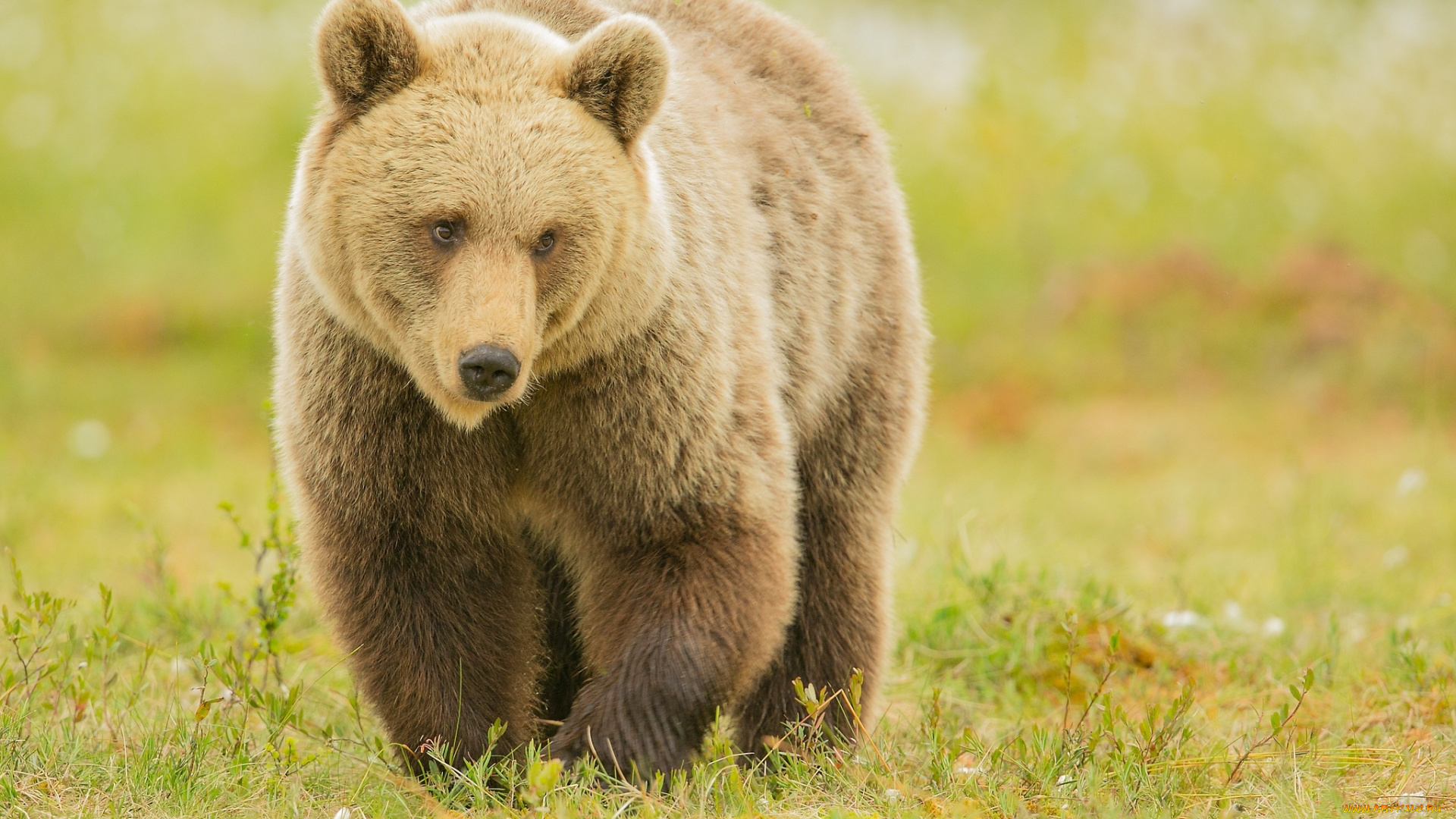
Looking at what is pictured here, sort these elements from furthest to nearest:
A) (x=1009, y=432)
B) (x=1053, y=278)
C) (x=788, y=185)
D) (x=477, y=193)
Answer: (x=1053, y=278) < (x=1009, y=432) < (x=788, y=185) < (x=477, y=193)

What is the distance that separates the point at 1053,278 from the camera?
40.3 ft

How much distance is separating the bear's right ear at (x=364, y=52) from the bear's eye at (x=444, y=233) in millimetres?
406

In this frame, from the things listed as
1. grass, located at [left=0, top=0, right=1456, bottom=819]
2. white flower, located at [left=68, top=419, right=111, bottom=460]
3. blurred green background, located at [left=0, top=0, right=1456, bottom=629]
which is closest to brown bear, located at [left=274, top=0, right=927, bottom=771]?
grass, located at [left=0, top=0, right=1456, bottom=819]

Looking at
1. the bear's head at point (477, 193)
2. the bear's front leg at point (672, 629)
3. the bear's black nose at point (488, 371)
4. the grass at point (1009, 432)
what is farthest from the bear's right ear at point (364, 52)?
the grass at point (1009, 432)

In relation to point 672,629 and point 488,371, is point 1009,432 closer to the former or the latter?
point 672,629

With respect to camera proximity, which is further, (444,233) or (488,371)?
(444,233)

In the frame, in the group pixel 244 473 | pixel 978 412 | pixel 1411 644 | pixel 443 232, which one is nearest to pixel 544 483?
pixel 443 232

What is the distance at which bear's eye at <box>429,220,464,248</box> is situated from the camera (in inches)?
140

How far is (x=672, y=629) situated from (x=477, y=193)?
1261 millimetres

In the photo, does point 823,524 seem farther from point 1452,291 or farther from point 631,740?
point 1452,291

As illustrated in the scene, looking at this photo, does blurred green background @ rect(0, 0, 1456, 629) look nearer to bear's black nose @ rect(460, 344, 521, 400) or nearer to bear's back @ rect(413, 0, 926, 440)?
bear's back @ rect(413, 0, 926, 440)

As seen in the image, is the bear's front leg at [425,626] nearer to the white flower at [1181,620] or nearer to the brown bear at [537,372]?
the brown bear at [537,372]

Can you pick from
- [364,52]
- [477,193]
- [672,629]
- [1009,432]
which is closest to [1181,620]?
A: [672,629]

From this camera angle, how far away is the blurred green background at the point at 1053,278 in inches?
313
